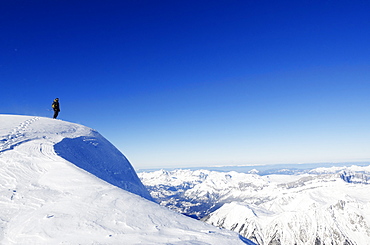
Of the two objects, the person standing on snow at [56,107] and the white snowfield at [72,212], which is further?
the person standing on snow at [56,107]

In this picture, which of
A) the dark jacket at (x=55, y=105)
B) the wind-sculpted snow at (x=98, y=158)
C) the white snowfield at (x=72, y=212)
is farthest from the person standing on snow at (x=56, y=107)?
the white snowfield at (x=72, y=212)

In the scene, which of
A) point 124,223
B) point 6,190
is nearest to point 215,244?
point 124,223

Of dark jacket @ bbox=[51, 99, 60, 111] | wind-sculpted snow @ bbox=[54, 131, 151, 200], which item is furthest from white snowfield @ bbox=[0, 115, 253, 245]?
dark jacket @ bbox=[51, 99, 60, 111]

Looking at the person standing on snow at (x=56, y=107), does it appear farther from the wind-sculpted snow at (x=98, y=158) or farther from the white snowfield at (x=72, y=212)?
the white snowfield at (x=72, y=212)

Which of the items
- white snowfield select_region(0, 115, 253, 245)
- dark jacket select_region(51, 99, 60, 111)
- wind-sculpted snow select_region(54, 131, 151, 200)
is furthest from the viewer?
dark jacket select_region(51, 99, 60, 111)

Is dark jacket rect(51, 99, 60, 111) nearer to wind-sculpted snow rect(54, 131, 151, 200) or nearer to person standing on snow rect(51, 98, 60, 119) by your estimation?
person standing on snow rect(51, 98, 60, 119)

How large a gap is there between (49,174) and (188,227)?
7.44 metres

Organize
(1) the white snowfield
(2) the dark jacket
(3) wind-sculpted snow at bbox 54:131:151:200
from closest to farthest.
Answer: (1) the white snowfield
(3) wind-sculpted snow at bbox 54:131:151:200
(2) the dark jacket

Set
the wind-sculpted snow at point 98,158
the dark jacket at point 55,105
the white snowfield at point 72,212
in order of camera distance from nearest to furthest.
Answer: the white snowfield at point 72,212, the wind-sculpted snow at point 98,158, the dark jacket at point 55,105

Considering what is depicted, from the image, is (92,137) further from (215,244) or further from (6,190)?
(215,244)

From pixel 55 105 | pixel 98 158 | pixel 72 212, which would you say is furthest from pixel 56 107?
pixel 72 212

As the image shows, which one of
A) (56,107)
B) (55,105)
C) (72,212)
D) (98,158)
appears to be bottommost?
(72,212)

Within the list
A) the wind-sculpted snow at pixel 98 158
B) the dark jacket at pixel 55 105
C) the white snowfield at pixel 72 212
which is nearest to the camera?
the white snowfield at pixel 72 212

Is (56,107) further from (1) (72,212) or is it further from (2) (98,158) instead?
(1) (72,212)
